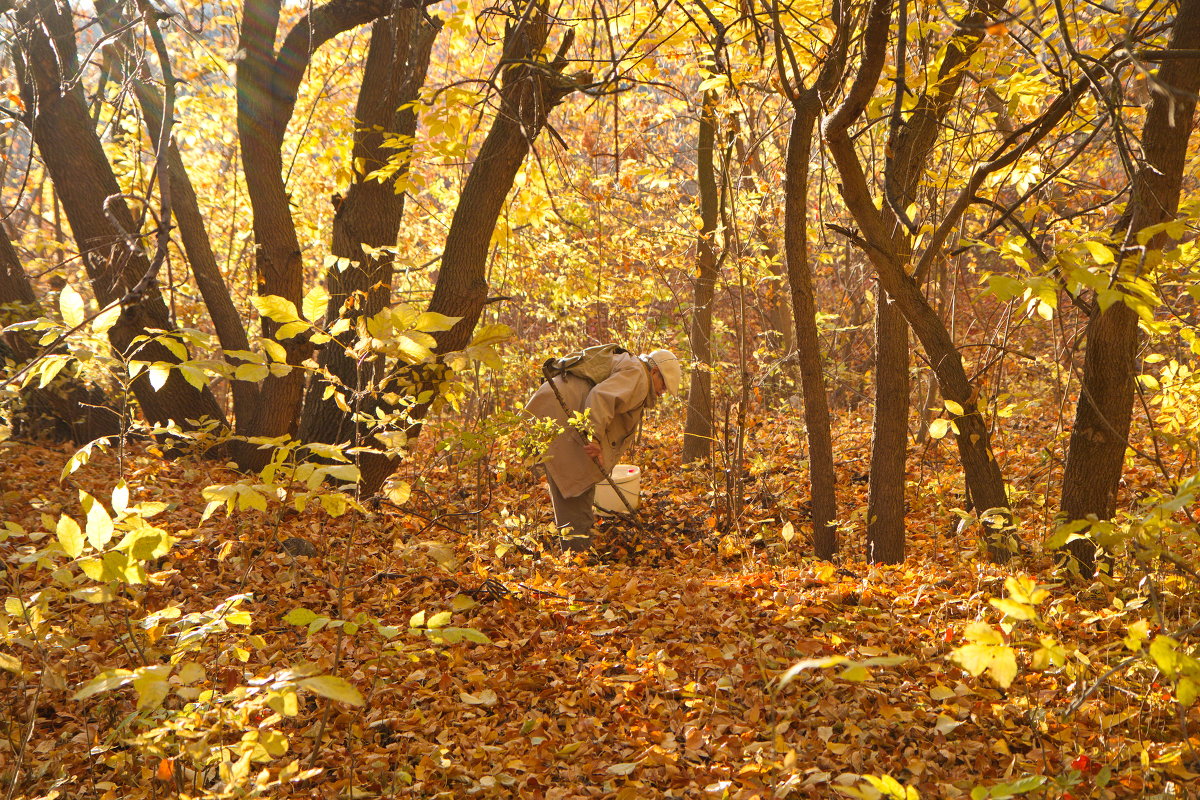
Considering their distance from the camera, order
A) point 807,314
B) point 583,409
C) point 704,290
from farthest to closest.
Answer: point 704,290, point 583,409, point 807,314

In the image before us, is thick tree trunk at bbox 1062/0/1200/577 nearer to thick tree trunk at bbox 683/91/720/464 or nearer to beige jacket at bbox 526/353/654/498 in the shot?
beige jacket at bbox 526/353/654/498

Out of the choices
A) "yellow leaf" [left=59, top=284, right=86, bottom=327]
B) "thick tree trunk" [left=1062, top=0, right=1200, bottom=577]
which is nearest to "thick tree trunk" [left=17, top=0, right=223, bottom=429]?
"yellow leaf" [left=59, top=284, right=86, bottom=327]

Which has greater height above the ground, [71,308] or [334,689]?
[71,308]

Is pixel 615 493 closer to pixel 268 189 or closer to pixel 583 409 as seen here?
pixel 583 409

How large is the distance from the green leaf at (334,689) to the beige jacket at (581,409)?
385 cm

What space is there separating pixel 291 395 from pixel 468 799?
409 centimetres

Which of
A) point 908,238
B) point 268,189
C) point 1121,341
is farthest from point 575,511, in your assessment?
point 1121,341

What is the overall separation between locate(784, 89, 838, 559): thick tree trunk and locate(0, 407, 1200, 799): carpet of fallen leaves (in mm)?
348

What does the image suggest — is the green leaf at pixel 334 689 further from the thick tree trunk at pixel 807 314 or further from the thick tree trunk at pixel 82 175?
the thick tree trunk at pixel 82 175

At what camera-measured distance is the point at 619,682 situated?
2.90 meters

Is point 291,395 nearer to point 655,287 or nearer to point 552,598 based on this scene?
point 552,598

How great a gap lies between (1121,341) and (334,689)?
10.3 feet

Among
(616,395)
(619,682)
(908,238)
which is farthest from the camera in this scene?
(616,395)

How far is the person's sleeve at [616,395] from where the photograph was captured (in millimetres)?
5219
